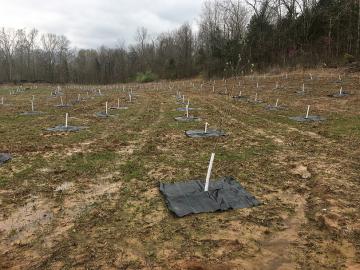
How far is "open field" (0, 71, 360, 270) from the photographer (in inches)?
174

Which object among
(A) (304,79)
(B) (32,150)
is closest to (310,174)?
(B) (32,150)

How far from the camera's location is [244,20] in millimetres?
52125

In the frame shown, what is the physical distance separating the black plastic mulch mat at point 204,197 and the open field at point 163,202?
0.19 metres

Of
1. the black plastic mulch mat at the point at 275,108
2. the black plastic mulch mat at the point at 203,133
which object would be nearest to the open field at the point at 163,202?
the black plastic mulch mat at the point at 203,133

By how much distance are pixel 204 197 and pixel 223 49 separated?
41087 millimetres

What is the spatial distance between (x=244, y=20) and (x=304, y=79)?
28.1 m

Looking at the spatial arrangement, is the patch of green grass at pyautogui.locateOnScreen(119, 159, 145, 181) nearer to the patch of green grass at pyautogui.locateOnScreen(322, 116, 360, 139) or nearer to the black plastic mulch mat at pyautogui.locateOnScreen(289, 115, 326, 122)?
the patch of green grass at pyautogui.locateOnScreen(322, 116, 360, 139)

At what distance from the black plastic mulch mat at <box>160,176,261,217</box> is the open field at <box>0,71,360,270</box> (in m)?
0.19

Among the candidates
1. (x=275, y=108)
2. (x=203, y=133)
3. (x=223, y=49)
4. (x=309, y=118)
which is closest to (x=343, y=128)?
(x=309, y=118)

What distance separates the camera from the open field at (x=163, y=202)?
4.41 metres

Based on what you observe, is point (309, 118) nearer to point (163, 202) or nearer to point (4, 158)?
point (163, 202)

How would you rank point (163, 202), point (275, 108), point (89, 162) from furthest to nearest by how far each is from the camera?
1. point (275, 108)
2. point (89, 162)
3. point (163, 202)

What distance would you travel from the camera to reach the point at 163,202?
238 inches

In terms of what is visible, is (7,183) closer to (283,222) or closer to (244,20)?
(283,222)
